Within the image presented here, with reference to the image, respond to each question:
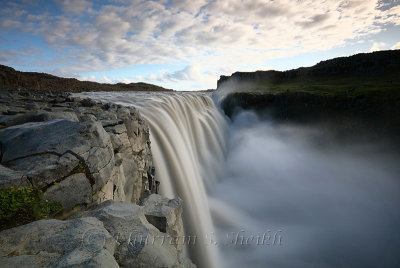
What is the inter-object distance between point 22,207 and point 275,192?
62.5 feet

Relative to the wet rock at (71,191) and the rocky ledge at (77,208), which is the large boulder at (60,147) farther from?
the wet rock at (71,191)

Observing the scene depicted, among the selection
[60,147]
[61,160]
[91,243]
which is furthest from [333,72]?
[91,243]

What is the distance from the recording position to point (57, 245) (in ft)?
9.12

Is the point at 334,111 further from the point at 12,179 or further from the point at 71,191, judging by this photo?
the point at 12,179

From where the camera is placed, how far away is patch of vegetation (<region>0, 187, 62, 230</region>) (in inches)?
127

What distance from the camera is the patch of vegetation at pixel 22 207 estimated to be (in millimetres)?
3219

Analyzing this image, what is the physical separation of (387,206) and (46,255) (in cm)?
2345

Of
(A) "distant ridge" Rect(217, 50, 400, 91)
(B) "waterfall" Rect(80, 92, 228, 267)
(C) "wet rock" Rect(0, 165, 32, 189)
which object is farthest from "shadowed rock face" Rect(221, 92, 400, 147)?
(C) "wet rock" Rect(0, 165, 32, 189)

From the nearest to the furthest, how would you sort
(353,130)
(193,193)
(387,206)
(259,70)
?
(193,193) < (387,206) < (353,130) < (259,70)

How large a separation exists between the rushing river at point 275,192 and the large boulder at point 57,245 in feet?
22.4

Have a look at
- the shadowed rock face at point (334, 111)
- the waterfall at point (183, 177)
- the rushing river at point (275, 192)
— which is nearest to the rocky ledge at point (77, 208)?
the waterfall at point (183, 177)

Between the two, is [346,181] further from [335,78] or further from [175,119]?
[335,78]

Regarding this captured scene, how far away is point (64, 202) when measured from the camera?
3.99 meters

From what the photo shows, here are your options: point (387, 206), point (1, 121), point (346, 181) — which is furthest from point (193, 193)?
point (346, 181)
